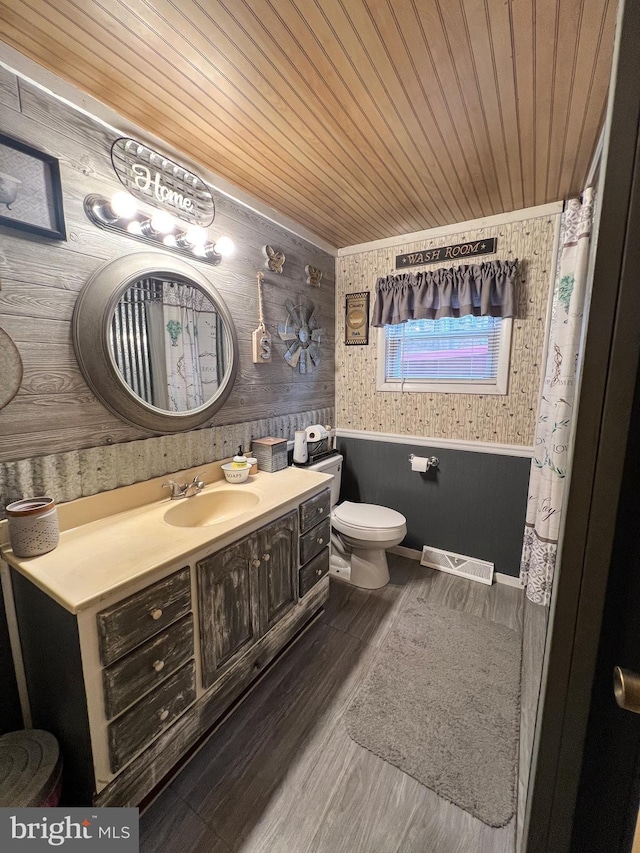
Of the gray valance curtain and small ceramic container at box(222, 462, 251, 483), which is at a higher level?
the gray valance curtain

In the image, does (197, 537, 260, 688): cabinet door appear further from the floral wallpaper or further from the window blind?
the window blind

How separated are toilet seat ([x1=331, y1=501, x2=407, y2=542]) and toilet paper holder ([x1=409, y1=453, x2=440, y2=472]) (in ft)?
1.27

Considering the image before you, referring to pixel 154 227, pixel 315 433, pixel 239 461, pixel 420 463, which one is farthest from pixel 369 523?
pixel 154 227

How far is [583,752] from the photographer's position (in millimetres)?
566

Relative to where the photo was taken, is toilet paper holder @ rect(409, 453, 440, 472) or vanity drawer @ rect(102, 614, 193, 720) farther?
toilet paper holder @ rect(409, 453, 440, 472)

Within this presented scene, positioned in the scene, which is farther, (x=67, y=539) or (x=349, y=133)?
(x=349, y=133)

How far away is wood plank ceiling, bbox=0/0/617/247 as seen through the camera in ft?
3.14

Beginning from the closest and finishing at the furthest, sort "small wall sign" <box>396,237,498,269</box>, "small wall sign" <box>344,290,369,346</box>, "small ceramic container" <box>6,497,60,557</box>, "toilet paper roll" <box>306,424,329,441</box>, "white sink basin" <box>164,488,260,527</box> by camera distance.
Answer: "small ceramic container" <box>6,497,60,557</box>
"white sink basin" <box>164,488,260,527</box>
"small wall sign" <box>396,237,498,269</box>
"toilet paper roll" <box>306,424,329,441</box>
"small wall sign" <box>344,290,369,346</box>

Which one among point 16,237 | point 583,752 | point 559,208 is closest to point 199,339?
point 16,237

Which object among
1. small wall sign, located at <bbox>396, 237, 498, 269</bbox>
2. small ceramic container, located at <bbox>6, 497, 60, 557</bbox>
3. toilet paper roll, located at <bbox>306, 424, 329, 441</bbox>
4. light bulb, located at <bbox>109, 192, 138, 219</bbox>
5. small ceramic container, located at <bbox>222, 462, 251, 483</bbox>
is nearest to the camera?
small ceramic container, located at <bbox>6, 497, 60, 557</bbox>

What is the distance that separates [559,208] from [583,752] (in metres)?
2.46

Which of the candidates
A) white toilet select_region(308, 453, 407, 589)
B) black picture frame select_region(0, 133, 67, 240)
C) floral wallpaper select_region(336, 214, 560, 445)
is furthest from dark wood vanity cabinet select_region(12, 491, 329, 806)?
floral wallpaper select_region(336, 214, 560, 445)

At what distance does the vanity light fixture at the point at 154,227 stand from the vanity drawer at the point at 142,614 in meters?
1.35

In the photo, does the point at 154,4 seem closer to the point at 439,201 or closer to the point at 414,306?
the point at 439,201
